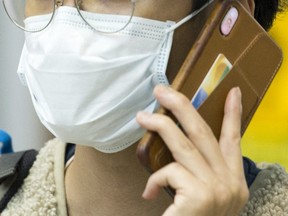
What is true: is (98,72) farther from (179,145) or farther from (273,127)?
(273,127)

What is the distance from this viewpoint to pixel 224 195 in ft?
3.21

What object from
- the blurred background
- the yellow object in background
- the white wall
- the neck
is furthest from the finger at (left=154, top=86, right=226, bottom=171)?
the white wall

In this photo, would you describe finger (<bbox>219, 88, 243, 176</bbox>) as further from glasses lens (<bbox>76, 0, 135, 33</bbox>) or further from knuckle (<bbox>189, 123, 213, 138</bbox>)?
glasses lens (<bbox>76, 0, 135, 33</bbox>)

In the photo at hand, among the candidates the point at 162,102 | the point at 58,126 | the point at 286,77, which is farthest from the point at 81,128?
the point at 286,77

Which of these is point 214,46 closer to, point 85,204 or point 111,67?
point 111,67

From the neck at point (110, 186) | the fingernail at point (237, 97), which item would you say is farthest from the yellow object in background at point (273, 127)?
the fingernail at point (237, 97)

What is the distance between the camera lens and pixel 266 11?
1.45m

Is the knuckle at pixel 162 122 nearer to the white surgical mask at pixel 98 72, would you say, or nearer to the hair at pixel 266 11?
the white surgical mask at pixel 98 72

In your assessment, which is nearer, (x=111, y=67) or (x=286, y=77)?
(x=111, y=67)

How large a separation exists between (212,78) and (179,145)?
17 cm

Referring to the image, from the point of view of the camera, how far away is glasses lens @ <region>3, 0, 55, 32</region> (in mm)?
1191

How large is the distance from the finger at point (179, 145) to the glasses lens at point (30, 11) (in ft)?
1.15

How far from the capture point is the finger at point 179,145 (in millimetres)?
956

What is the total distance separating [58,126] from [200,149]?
0.30 metres
